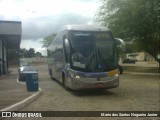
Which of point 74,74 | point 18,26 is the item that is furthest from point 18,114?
point 18,26

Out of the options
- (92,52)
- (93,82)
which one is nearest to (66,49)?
(92,52)

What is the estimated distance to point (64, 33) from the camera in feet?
63.0

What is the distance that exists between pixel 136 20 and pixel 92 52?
2015 centimetres

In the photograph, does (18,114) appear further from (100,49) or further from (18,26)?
(18,26)

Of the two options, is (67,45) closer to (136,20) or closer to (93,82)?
(93,82)

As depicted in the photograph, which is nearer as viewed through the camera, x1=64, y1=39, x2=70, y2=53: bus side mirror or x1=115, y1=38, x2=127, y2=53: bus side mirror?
x1=64, y1=39, x2=70, y2=53: bus side mirror

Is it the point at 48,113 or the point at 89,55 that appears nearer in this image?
the point at 48,113

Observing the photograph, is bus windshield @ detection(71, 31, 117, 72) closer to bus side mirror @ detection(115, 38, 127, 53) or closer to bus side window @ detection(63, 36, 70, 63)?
bus side window @ detection(63, 36, 70, 63)

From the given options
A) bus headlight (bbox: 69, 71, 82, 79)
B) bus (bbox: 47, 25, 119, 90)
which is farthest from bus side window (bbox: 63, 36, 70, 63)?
bus headlight (bbox: 69, 71, 82, 79)

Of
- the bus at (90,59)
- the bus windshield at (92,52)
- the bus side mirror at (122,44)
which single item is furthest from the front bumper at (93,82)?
the bus side mirror at (122,44)

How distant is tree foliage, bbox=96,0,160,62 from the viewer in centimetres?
3597

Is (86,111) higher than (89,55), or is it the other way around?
(89,55)

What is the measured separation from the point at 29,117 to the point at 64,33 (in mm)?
9418

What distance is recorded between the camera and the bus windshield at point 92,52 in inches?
679
